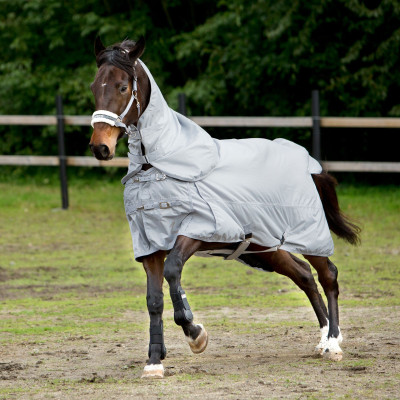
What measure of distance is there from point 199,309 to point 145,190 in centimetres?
250

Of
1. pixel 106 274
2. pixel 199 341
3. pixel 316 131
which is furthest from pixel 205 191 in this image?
pixel 316 131

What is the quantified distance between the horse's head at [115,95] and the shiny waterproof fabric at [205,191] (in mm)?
98

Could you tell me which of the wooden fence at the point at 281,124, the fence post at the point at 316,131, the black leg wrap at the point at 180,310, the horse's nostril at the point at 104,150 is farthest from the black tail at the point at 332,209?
the fence post at the point at 316,131

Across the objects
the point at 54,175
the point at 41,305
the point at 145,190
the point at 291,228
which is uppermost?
the point at 145,190

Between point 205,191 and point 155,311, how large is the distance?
78cm

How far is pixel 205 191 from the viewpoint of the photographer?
523 centimetres

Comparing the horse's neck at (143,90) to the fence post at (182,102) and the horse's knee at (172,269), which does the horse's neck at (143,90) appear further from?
the fence post at (182,102)

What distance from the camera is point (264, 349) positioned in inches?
233

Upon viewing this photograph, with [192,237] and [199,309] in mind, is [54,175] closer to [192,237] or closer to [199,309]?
[199,309]

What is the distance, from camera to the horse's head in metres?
4.93

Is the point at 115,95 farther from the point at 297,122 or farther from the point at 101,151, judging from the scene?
the point at 297,122

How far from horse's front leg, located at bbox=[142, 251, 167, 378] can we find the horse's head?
2.36ft

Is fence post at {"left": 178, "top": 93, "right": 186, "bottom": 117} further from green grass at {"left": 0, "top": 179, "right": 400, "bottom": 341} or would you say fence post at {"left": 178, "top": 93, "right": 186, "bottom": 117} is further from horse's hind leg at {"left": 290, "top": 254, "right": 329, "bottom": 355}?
horse's hind leg at {"left": 290, "top": 254, "right": 329, "bottom": 355}

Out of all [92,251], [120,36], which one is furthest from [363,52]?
[92,251]
